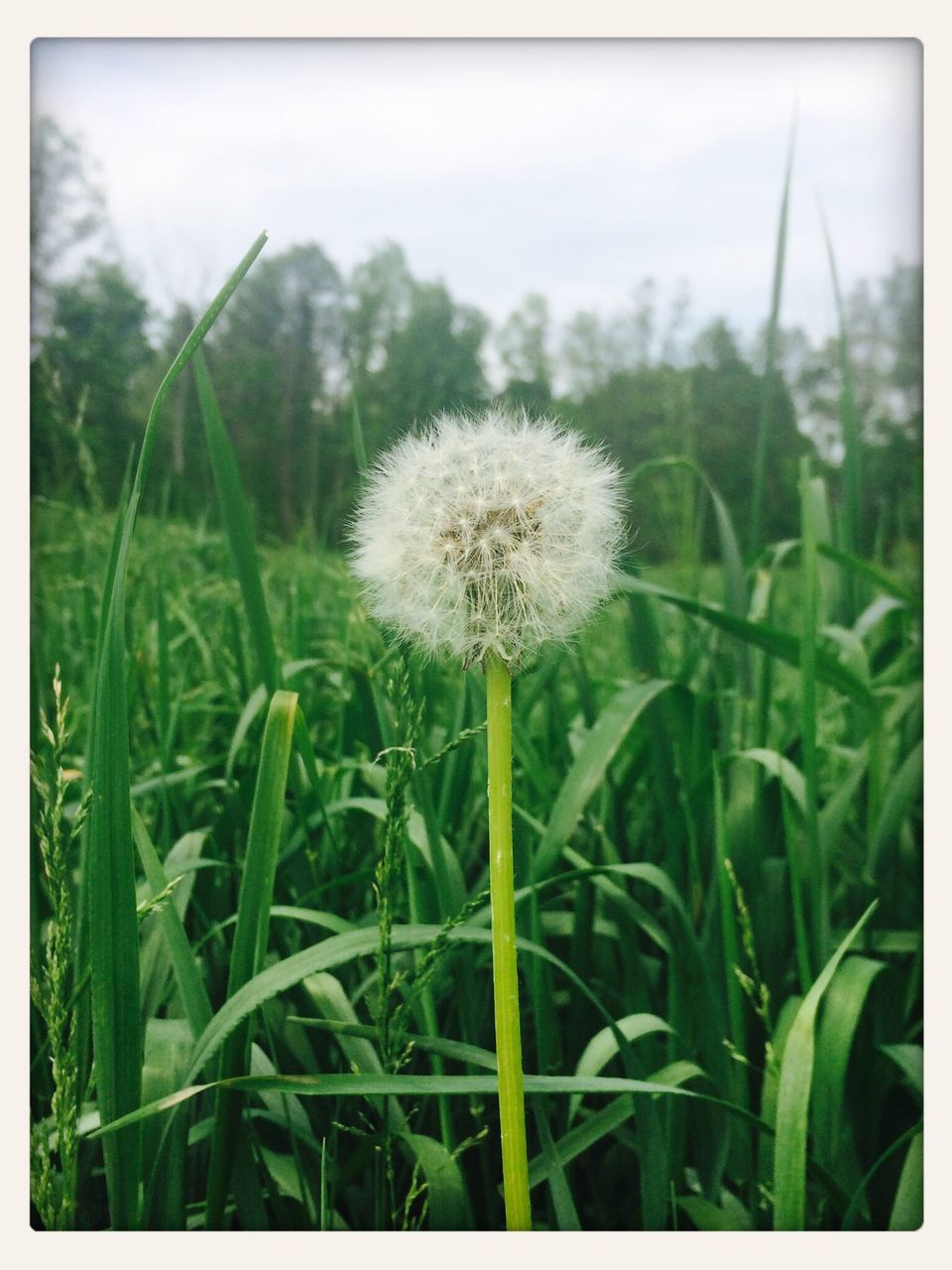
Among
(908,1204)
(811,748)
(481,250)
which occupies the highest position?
(481,250)

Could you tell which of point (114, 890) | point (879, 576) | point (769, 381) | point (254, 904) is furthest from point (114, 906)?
point (769, 381)

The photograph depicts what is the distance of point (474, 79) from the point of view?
1.33 meters

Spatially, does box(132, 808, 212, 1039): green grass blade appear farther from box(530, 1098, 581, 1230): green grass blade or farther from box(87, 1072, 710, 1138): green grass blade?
box(530, 1098, 581, 1230): green grass blade

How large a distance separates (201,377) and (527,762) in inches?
23.5

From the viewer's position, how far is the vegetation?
0.95 m

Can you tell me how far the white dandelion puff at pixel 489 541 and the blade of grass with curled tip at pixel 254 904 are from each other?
135 mm

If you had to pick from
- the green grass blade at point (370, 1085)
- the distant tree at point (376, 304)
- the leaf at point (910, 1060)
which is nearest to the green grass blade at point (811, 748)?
the leaf at point (910, 1060)

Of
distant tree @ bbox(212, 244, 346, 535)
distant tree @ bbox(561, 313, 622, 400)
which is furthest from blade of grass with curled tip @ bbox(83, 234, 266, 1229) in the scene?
distant tree @ bbox(561, 313, 622, 400)

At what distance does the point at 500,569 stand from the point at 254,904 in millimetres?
374

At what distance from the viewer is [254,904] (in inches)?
35.7

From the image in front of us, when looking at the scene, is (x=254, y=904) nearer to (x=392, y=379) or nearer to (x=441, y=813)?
(x=441, y=813)

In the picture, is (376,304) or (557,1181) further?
(376,304)

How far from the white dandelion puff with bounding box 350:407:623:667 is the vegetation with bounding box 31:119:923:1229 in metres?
0.10

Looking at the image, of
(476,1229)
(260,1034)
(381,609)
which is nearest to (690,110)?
(381,609)
